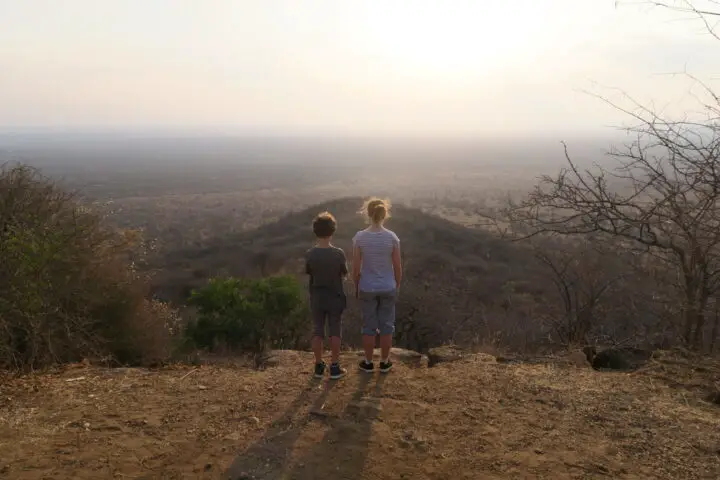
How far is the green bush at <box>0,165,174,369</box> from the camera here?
562 centimetres

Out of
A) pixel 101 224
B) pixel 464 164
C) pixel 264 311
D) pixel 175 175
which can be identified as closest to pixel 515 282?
pixel 264 311

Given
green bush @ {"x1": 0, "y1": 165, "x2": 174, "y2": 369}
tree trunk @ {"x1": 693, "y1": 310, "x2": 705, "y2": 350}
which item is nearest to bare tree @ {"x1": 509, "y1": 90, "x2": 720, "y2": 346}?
tree trunk @ {"x1": 693, "y1": 310, "x2": 705, "y2": 350}

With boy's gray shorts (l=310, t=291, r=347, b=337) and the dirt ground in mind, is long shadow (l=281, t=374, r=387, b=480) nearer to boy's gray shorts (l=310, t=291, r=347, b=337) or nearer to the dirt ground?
the dirt ground

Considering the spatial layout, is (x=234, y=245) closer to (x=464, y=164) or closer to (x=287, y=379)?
(x=287, y=379)

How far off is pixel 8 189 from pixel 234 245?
1272 inches

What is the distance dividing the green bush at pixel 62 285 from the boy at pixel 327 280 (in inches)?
109

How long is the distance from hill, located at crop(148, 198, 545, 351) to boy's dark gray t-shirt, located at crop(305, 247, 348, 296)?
355 inches

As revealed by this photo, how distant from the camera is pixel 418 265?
2809 centimetres

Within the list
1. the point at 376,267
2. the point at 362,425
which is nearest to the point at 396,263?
the point at 376,267

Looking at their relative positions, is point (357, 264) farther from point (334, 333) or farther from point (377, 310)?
point (334, 333)

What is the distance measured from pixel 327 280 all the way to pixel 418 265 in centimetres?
2355

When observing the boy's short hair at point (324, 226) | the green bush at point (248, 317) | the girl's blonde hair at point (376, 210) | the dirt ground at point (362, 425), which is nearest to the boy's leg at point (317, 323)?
the dirt ground at point (362, 425)

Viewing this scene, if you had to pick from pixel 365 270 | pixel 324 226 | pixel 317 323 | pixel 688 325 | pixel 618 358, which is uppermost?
pixel 324 226

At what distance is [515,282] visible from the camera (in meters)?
29.5
